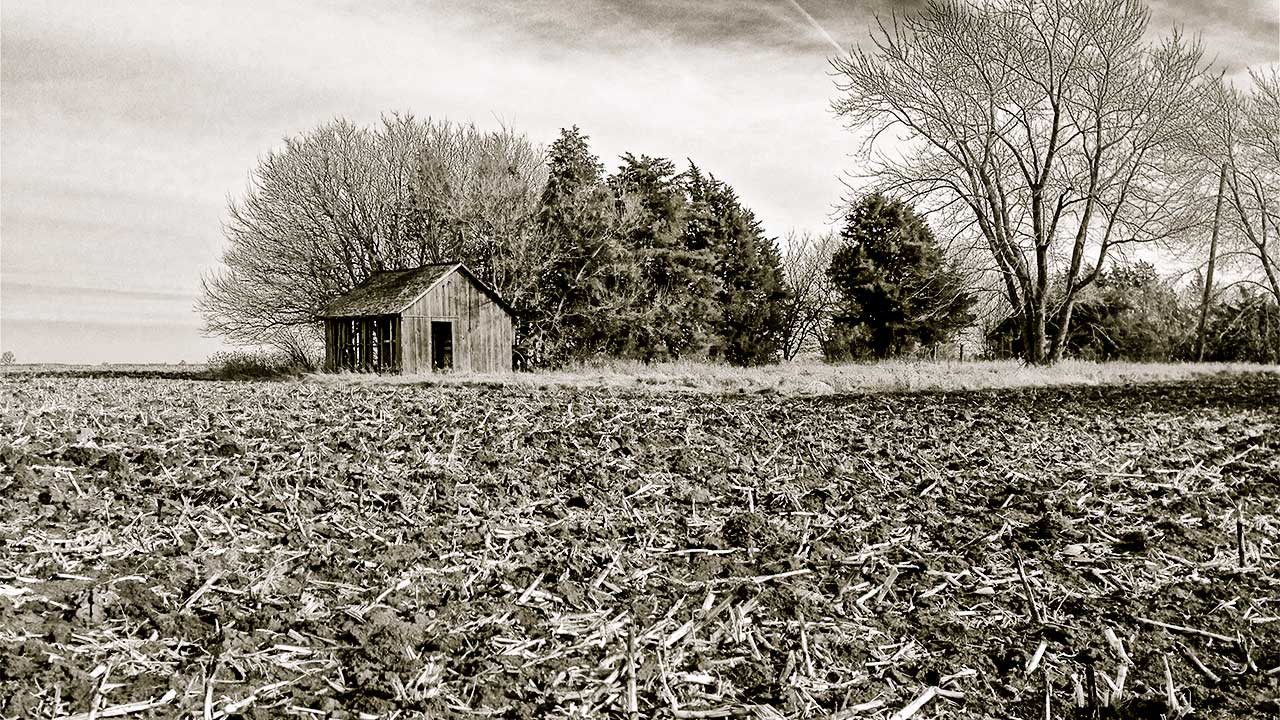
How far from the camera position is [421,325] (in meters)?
28.5

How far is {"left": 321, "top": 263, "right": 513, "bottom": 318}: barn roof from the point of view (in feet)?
92.3

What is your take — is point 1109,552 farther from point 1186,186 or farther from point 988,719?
point 1186,186

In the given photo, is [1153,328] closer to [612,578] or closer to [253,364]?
[253,364]

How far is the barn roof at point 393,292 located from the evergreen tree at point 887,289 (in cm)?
1558

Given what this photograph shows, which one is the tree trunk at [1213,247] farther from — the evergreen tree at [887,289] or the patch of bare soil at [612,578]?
the patch of bare soil at [612,578]

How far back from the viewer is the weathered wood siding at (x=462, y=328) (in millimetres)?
28422

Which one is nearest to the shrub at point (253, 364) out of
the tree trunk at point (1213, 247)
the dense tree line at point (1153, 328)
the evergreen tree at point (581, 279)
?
the evergreen tree at point (581, 279)

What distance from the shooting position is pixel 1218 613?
4.04 m

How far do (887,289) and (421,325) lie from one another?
782 inches

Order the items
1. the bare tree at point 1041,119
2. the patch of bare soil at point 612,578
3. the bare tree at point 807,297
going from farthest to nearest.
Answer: the bare tree at point 807,297
the bare tree at point 1041,119
the patch of bare soil at point 612,578

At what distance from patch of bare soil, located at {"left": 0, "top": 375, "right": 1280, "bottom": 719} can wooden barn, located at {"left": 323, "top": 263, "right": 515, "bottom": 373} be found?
21.6 metres


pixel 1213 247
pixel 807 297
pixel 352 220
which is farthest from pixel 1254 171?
pixel 352 220

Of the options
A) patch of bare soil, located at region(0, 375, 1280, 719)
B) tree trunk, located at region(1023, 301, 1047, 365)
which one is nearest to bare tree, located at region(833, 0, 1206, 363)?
tree trunk, located at region(1023, 301, 1047, 365)

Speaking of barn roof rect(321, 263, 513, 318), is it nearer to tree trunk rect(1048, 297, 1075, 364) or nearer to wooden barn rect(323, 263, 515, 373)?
wooden barn rect(323, 263, 515, 373)
